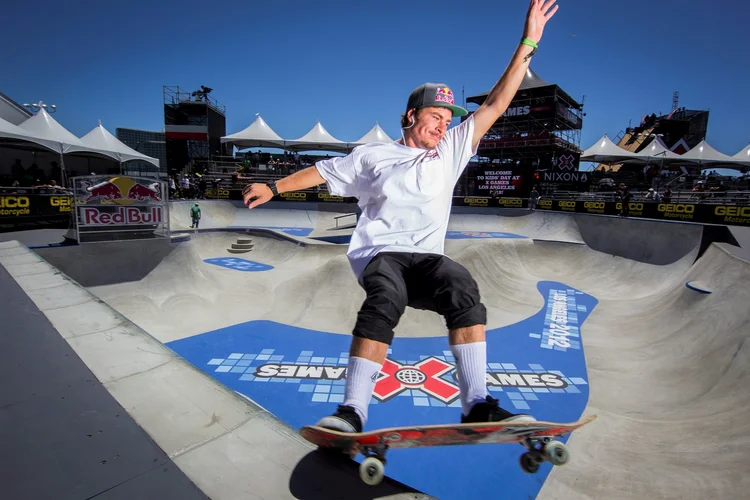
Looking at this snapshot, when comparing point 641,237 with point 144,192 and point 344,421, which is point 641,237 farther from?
point 144,192

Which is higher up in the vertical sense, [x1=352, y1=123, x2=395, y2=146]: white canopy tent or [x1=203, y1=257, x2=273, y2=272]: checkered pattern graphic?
[x1=352, y1=123, x2=395, y2=146]: white canopy tent

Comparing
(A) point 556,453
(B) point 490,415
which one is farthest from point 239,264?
(A) point 556,453

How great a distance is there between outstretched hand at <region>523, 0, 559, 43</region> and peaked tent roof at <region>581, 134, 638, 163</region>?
1432 inches

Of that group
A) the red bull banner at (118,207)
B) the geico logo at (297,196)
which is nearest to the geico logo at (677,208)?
the red bull banner at (118,207)

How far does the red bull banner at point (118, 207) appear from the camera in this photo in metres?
10.2

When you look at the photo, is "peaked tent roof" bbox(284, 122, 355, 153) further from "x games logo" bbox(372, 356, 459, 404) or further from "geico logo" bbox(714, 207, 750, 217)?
"x games logo" bbox(372, 356, 459, 404)

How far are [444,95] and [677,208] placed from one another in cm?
2005

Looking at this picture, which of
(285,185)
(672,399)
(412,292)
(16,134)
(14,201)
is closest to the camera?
(412,292)

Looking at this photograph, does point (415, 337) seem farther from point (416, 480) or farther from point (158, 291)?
point (158, 291)

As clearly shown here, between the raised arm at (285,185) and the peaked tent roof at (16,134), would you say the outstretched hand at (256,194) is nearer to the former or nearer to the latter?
the raised arm at (285,185)

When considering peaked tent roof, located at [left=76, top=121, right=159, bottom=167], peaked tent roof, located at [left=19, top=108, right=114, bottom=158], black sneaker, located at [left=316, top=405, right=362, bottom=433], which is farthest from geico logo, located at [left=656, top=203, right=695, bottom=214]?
peaked tent roof, located at [left=76, top=121, right=159, bottom=167]

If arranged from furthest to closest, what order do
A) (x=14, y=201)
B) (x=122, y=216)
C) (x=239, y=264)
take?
(x=239, y=264) < (x=14, y=201) < (x=122, y=216)

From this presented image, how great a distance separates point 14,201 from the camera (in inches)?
525

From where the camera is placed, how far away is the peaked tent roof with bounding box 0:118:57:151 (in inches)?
679
